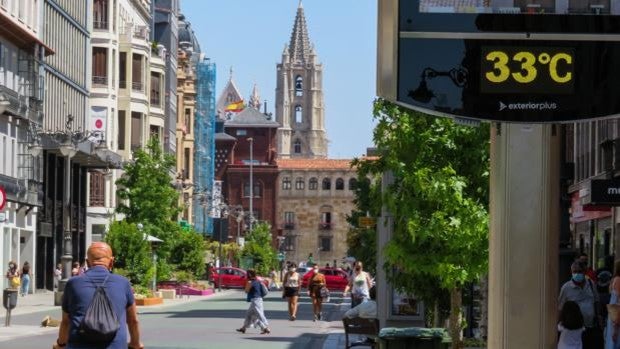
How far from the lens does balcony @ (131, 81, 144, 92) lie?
94938mm

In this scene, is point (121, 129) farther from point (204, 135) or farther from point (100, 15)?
point (204, 135)

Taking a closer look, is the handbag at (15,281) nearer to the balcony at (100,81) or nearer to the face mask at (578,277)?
the balcony at (100,81)

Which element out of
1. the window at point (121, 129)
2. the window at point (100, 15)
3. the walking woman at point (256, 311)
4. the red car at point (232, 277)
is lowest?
the red car at point (232, 277)

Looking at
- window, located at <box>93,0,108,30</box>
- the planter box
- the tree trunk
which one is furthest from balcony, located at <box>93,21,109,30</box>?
the tree trunk

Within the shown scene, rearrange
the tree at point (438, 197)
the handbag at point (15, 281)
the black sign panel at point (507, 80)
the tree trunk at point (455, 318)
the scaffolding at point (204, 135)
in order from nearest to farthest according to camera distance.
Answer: the black sign panel at point (507, 80) < the tree at point (438, 197) < the tree trunk at point (455, 318) < the handbag at point (15, 281) < the scaffolding at point (204, 135)

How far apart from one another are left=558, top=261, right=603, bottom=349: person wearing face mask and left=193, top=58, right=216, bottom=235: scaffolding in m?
120

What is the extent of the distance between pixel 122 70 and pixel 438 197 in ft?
227

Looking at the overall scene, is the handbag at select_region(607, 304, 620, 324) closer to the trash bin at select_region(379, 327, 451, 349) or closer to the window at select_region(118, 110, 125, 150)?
the trash bin at select_region(379, 327, 451, 349)

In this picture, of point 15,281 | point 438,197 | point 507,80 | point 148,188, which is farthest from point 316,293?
point 507,80

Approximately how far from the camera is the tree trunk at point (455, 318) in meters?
26.5

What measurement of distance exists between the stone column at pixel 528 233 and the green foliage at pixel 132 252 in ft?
171

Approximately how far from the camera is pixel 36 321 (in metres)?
44.7

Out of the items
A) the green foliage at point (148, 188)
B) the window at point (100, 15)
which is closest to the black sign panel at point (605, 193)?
the green foliage at point (148, 188)

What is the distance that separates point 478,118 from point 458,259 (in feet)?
50.3
